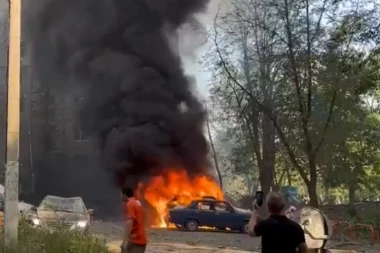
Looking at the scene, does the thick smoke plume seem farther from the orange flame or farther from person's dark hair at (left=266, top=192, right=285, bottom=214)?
person's dark hair at (left=266, top=192, right=285, bottom=214)

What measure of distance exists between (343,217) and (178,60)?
957 centimetres

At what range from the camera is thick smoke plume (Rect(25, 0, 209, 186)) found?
23.2 metres

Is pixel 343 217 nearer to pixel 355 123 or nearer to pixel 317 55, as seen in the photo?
pixel 355 123

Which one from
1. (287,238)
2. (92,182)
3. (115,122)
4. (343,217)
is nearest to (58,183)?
(92,182)

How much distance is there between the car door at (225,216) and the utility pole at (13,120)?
12.6m

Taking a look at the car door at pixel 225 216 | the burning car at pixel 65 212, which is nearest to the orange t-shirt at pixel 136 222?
the burning car at pixel 65 212

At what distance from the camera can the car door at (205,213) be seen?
2062 cm

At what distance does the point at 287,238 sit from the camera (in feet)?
14.9

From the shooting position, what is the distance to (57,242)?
8.06 metres

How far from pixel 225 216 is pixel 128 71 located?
7.27m

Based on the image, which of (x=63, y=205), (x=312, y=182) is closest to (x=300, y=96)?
(x=312, y=182)

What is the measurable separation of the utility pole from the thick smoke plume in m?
13.7

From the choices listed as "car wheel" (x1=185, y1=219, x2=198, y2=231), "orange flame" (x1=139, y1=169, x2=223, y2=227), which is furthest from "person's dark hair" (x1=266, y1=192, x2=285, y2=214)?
"orange flame" (x1=139, y1=169, x2=223, y2=227)

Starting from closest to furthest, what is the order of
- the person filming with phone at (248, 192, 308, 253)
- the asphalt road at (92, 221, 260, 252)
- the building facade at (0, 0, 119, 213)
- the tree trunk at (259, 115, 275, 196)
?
the person filming with phone at (248, 192, 308, 253)
the asphalt road at (92, 221, 260, 252)
the tree trunk at (259, 115, 275, 196)
the building facade at (0, 0, 119, 213)
